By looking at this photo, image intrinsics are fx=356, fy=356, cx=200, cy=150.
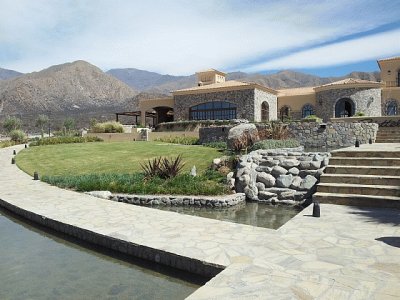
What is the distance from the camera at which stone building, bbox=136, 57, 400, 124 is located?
36.2m

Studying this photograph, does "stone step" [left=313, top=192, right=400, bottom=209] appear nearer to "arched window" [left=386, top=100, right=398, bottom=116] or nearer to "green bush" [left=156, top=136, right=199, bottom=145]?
"green bush" [left=156, top=136, right=199, bottom=145]

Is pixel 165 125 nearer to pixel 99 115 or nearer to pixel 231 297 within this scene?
pixel 231 297

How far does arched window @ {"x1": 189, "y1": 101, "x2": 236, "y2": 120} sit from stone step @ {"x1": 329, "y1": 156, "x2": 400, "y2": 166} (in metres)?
27.4

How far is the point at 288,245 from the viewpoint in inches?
244

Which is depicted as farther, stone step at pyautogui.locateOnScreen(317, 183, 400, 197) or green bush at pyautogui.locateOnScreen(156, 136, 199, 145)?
green bush at pyautogui.locateOnScreen(156, 136, 199, 145)

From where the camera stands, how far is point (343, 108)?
37375 mm

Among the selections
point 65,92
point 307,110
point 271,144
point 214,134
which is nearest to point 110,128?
point 214,134

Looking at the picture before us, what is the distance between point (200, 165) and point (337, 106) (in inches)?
1036

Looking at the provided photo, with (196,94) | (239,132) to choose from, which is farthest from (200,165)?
(196,94)

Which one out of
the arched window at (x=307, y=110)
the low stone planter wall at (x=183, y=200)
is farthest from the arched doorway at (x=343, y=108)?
the low stone planter wall at (x=183, y=200)

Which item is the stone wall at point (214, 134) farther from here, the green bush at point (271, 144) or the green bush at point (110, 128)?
the green bush at point (110, 128)

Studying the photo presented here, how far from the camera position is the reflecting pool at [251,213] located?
9.68 metres

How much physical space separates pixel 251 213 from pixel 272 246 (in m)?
4.46

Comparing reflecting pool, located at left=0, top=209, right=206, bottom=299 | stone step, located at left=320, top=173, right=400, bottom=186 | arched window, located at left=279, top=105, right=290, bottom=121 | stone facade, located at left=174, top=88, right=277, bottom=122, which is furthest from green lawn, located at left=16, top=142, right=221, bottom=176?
arched window, located at left=279, top=105, right=290, bottom=121
